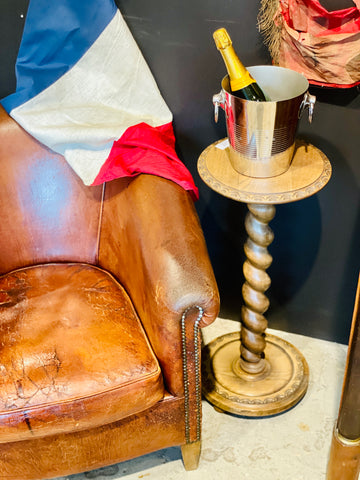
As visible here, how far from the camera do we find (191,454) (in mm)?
1525

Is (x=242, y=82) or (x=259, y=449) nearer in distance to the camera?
(x=242, y=82)

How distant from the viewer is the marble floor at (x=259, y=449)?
5.09 ft

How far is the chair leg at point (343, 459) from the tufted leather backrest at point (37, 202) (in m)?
0.86

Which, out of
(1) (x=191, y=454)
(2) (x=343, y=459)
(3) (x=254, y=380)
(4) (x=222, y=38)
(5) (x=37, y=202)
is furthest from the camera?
(3) (x=254, y=380)

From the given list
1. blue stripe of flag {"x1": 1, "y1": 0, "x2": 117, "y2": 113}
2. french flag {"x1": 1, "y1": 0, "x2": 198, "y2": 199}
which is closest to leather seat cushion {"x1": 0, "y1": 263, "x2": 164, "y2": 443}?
french flag {"x1": 1, "y1": 0, "x2": 198, "y2": 199}

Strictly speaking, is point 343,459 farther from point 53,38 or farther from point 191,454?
point 53,38

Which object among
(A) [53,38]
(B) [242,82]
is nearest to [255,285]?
(B) [242,82]

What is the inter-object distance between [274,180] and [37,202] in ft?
2.35

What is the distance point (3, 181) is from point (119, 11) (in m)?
0.60

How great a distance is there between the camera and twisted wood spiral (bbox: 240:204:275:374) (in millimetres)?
1484

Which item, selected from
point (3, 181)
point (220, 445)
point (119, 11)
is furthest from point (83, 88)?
point (220, 445)

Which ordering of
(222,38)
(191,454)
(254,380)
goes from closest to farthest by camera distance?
(222,38) → (191,454) → (254,380)

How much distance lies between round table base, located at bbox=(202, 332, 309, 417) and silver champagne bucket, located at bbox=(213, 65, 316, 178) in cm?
72

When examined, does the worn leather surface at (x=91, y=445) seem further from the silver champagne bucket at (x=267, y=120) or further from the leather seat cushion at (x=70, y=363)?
the silver champagne bucket at (x=267, y=120)
